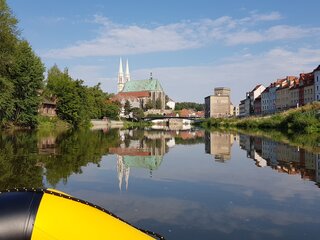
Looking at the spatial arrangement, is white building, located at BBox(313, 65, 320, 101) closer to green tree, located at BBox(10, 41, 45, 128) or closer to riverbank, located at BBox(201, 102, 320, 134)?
riverbank, located at BBox(201, 102, 320, 134)

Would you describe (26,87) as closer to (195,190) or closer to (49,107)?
(49,107)

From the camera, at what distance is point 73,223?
4.75 m

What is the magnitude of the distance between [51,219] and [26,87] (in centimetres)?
5027

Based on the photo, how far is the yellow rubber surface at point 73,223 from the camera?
453cm

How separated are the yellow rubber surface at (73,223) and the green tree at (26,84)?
156ft

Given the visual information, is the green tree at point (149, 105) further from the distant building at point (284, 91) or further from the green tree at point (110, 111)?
the distant building at point (284, 91)

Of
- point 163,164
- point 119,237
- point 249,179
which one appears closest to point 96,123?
point 163,164

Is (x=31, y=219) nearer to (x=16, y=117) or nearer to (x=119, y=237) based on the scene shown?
(x=119, y=237)

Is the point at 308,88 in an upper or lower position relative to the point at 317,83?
lower

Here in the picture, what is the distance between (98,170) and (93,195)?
536 centimetres

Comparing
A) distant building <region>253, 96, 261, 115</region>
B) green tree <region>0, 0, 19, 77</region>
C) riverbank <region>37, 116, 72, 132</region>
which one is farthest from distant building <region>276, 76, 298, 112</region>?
green tree <region>0, 0, 19, 77</region>

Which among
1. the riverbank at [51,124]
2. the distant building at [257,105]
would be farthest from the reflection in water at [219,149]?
the distant building at [257,105]

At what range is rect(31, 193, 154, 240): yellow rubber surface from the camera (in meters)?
4.53

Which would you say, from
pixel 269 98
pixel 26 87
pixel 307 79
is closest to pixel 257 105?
pixel 269 98
